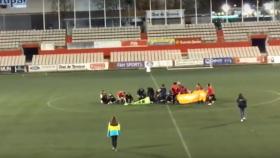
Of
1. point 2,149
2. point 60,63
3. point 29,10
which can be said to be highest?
point 29,10

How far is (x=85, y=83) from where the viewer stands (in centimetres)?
5153

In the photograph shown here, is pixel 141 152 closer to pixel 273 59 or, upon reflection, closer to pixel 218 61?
pixel 218 61

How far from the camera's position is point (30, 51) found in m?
75.2

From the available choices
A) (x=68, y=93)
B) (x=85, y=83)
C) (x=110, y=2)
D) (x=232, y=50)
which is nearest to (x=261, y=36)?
(x=232, y=50)

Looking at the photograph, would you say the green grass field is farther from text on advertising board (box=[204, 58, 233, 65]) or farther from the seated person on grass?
text on advertising board (box=[204, 58, 233, 65])

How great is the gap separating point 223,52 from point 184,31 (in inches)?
303

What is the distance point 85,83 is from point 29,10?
91.4ft

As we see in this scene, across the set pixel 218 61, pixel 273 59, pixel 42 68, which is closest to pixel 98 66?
pixel 42 68

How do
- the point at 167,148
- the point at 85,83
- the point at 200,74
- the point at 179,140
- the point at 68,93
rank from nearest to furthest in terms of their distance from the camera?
the point at 167,148 → the point at 179,140 → the point at 68,93 → the point at 85,83 → the point at 200,74

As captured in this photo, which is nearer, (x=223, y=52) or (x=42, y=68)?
(x=42, y=68)

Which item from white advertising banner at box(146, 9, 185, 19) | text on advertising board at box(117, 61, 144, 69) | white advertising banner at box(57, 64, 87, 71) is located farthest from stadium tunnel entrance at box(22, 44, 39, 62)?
white advertising banner at box(146, 9, 185, 19)

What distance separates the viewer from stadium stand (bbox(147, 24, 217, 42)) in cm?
7462

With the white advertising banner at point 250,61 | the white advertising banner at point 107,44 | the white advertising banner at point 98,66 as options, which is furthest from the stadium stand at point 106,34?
the white advertising banner at point 250,61

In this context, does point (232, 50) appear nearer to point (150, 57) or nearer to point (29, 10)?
point (150, 57)
